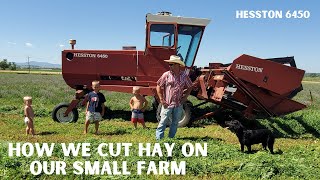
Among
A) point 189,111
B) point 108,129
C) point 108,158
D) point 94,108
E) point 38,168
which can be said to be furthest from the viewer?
point 189,111

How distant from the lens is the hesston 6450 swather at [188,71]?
9.98 meters

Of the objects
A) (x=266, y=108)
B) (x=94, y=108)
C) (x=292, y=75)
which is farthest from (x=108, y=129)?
(x=292, y=75)

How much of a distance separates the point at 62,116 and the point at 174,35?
4290mm

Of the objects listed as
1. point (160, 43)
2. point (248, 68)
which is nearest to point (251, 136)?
point (248, 68)

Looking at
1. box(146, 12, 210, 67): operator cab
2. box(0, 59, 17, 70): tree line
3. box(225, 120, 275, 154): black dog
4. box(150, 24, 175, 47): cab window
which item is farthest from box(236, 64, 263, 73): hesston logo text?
box(0, 59, 17, 70): tree line

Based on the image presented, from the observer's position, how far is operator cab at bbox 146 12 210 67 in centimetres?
1097

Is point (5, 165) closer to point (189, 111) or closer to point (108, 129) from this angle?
point (108, 129)

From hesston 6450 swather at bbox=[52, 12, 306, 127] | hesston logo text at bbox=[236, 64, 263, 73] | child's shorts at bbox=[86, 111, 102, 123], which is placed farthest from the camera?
hesston 6450 swather at bbox=[52, 12, 306, 127]

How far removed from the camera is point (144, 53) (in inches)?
444

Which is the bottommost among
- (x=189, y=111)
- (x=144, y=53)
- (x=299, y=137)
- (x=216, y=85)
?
(x=299, y=137)

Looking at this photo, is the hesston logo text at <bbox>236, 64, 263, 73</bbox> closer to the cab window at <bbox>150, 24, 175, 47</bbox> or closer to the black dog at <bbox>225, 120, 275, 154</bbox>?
the cab window at <bbox>150, 24, 175, 47</bbox>

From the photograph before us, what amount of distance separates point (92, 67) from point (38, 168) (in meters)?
6.44

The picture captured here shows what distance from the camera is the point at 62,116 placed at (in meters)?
11.3

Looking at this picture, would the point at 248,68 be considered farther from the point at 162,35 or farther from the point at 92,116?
the point at 92,116
